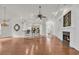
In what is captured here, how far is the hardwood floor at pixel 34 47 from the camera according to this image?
3.37m

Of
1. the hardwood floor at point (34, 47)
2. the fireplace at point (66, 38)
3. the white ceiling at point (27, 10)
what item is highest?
the white ceiling at point (27, 10)

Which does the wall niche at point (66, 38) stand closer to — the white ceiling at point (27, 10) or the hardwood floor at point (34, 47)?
the hardwood floor at point (34, 47)

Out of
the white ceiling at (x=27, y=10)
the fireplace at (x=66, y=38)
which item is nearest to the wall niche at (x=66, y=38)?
the fireplace at (x=66, y=38)

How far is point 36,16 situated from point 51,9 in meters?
0.34

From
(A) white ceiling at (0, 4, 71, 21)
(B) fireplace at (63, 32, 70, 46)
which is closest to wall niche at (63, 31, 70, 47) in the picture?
(B) fireplace at (63, 32, 70, 46)

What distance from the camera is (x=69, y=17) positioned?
11.4 ft

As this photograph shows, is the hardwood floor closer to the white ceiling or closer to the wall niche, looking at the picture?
the wall niche

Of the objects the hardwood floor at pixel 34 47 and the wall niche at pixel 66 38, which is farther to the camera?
the wall niche at pixel 66 38
